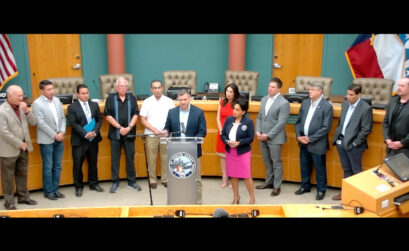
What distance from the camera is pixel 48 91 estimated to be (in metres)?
5.90

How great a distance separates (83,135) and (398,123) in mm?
3907

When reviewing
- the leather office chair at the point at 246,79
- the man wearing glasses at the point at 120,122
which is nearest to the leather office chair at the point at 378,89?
the leather office chair at the point at 246,79

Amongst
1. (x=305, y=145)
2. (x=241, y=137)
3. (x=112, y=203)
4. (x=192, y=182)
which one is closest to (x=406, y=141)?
(x=305, y=145)

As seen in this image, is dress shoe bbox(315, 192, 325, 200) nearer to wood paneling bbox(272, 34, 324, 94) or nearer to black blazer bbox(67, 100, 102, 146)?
black blazer bbox(67, 100, 102, 146)

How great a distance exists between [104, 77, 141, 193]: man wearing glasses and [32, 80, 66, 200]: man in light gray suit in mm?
642

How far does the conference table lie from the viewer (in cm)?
609

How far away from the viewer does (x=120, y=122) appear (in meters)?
6.35

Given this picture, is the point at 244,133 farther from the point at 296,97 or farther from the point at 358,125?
the point at 296,97

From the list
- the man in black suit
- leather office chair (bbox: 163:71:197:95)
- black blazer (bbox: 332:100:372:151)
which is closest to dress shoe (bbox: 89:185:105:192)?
the man in black suit

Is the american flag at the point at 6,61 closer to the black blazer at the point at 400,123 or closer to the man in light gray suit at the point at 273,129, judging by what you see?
the man in light gray suit at the point at 273,129

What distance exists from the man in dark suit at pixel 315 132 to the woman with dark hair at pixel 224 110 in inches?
36.1

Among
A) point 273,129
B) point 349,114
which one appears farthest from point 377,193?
point 273,129

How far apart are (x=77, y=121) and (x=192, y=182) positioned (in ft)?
6.41

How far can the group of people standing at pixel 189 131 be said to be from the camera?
5.57m
